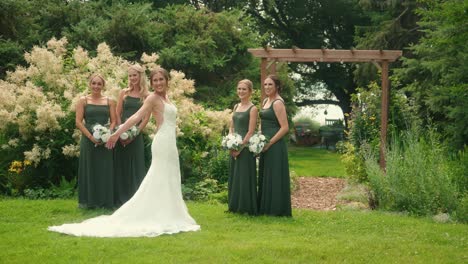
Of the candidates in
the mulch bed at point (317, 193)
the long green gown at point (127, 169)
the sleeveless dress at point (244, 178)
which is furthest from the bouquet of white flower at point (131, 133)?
the mulch bed at point (317, 193)

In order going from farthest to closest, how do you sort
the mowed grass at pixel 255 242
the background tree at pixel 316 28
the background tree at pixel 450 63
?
the background tree at pixel 316 28 → the background tree at pixel 450 63 → the mowed grass at pixel 255 242

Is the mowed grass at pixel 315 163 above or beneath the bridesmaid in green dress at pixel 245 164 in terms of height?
beneath

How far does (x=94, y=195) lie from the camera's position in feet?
32.2

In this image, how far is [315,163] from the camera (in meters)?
22.6

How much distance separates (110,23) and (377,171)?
967cm

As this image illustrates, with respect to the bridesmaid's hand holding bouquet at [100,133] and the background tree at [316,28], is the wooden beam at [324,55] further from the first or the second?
the background tree at [316,28]

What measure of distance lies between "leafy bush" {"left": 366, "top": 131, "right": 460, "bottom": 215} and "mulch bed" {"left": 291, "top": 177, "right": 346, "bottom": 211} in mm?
1595

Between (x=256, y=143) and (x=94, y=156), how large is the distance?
255cm

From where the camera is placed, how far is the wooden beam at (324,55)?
14.4 meters

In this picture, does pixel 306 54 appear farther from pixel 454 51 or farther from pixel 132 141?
pixel 132 141

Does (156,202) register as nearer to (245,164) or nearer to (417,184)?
(245,164)

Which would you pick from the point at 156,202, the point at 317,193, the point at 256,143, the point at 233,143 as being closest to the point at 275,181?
the point at 256,143

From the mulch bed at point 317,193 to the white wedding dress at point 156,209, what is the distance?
461cm

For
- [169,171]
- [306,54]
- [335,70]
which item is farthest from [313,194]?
[335,70]
